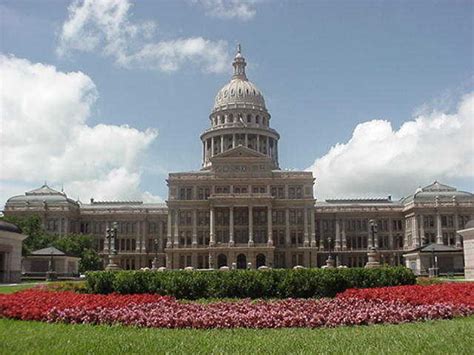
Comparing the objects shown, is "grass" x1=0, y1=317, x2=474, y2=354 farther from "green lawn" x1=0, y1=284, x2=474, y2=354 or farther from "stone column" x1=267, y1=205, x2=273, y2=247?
"stone column" x1=267, y1=205, x2=273, y2=247

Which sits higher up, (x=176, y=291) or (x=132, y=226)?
(x=132, y=226)

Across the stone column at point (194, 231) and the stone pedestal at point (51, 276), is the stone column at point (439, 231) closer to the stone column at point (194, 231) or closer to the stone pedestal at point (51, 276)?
the stone column at point (194, 231)

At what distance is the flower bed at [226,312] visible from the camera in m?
17.3

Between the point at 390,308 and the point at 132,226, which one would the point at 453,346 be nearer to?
the point at 390,308

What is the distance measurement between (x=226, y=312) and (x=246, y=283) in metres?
10.9

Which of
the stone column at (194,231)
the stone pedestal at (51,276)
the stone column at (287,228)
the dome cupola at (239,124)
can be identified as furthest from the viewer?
the dome cupola at (239,124)

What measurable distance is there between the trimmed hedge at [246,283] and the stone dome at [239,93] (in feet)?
343

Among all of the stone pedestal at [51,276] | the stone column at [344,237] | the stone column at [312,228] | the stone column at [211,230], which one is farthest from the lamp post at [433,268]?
the stone column at [211,230]

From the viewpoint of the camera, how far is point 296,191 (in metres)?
112

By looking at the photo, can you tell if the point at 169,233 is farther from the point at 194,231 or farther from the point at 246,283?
the point at 246,283

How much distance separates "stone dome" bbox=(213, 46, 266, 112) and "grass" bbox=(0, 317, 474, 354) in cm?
11770

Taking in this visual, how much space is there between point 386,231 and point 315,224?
49.6ft

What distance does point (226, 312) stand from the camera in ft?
60.3

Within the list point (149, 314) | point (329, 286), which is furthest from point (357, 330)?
point (329, 286)
